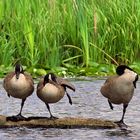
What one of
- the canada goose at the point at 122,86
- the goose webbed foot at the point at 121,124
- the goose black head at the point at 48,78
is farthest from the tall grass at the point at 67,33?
the goose webbed foot at the point at 121,124

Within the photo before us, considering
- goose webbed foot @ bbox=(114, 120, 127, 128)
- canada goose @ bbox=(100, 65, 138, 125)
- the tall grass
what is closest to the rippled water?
goose webbed foot @ bbox=(114, 120, 127, 128)

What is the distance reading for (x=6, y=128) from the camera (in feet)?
31.8

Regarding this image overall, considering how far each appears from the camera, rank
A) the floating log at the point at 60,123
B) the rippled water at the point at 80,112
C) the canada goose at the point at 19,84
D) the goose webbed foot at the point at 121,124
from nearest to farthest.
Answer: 1. the rippled water at the point at 80,112
2. the floating log at the point at 60,123
3. the goose webbed foot at the point at 121,124
4. the canada goose at the point at 19,84

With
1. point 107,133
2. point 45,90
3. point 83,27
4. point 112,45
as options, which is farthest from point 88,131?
point 112,45

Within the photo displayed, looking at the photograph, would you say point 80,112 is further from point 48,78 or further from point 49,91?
point 49,91

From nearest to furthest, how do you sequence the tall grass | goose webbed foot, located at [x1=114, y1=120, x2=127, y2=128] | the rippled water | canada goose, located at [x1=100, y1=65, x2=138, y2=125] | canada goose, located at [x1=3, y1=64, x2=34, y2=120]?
the rippled water → canada goose, located at [x1=100, y1=65, x2=138, y2=125] → goose webbed foot, located at [x1=114, y1=120, x2=127, y2=128] → canada goose, located at [x1=3, y1=64, x2=34, y2=120] → the tall grass

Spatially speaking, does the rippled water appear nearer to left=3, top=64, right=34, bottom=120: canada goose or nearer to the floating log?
the floating log

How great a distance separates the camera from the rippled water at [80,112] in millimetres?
9188

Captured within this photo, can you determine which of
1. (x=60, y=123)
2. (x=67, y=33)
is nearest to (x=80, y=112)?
(x=60, y=123)

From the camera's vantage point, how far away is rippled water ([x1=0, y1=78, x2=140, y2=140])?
30.1ft

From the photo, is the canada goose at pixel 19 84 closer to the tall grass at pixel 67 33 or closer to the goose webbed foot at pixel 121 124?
→ the goose webbed foot at pixel 121 124

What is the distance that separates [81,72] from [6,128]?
6.48 meters

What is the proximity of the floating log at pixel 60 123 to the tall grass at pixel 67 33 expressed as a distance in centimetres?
578

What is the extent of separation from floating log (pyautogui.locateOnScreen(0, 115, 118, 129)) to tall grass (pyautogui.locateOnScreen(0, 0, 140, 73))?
5.78m
